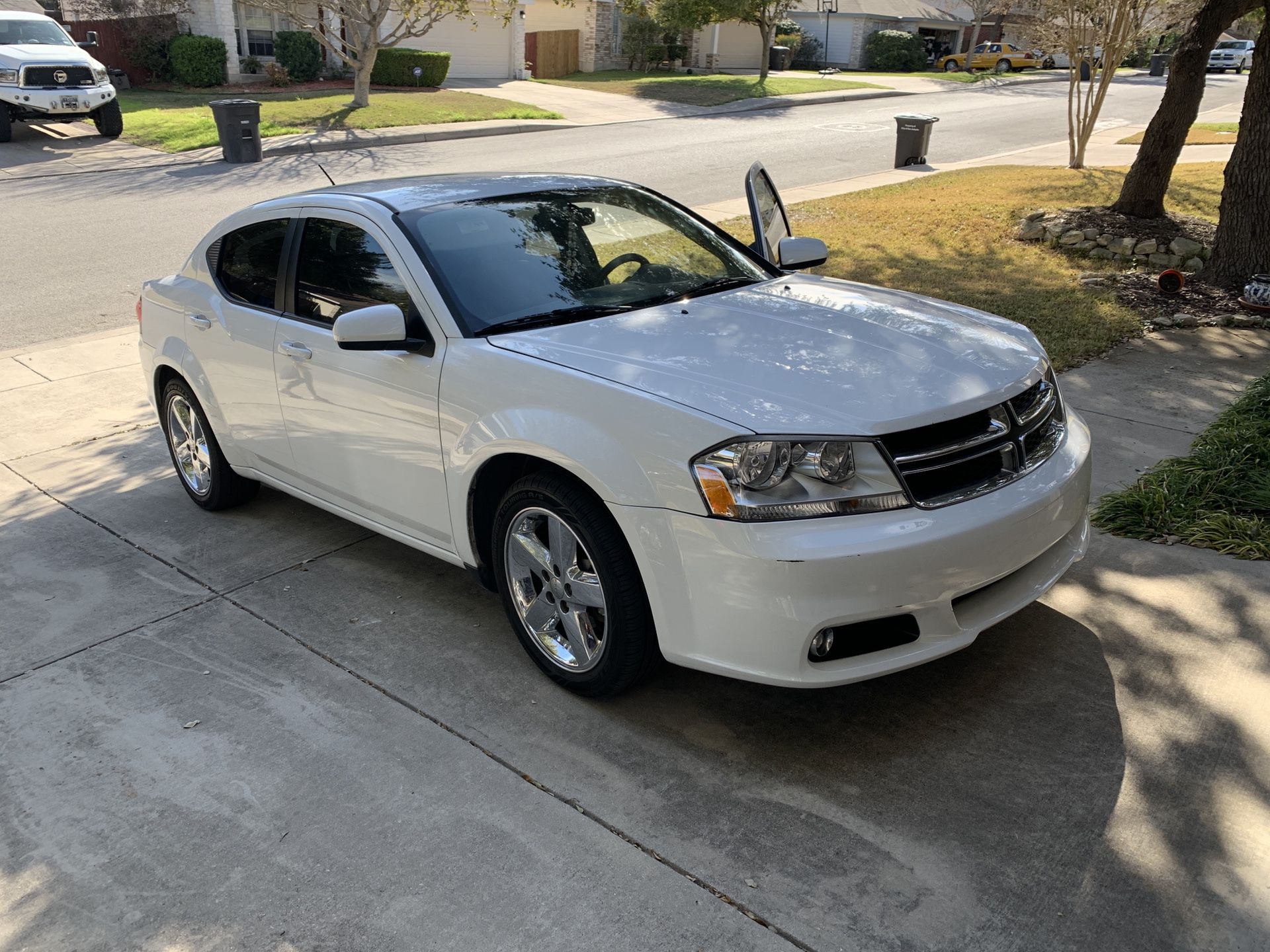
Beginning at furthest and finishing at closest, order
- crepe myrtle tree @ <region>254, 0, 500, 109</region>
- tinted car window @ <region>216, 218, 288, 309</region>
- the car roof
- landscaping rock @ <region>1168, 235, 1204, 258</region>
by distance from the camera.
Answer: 1. crepe myrtle tree @ <region>254, 0, 500, 109</region>
2. landscaping rock @ <region>1168, 235, 1204, 258</region>
3. tinted car window @ <region>216, 218, 288, 309</region>
4. the car roof

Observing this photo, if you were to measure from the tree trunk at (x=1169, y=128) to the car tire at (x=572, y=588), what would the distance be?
9991 millimetres

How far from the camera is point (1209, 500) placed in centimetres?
526

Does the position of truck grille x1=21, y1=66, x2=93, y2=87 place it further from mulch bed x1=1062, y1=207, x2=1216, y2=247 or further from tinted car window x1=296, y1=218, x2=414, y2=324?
tinted car window x1=296, y1=218, x2=414, y2=324

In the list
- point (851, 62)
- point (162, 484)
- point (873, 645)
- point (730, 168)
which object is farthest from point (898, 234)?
point (851, 62)

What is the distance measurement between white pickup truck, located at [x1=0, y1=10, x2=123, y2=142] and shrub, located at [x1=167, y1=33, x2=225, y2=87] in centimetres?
730

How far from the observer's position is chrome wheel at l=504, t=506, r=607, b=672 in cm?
372

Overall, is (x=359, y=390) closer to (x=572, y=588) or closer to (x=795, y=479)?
(x=572, y=588)

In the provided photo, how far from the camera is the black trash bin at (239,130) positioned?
62.1 feet

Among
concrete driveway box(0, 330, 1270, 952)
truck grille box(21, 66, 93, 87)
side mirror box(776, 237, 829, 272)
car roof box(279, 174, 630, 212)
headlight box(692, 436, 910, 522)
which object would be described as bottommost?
concrete driveway box(0, 330, 1270, 952)

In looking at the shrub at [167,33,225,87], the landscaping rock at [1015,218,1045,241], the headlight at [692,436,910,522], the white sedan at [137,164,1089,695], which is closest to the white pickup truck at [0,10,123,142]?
the shrub at [167,33,225,87]

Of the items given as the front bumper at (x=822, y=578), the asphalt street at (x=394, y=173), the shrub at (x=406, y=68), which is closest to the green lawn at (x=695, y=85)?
the asphalt street at (x=394, y=173)

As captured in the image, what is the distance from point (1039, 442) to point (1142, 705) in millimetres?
959

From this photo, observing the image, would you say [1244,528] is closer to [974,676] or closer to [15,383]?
[974,676]

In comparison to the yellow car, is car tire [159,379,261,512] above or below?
below
